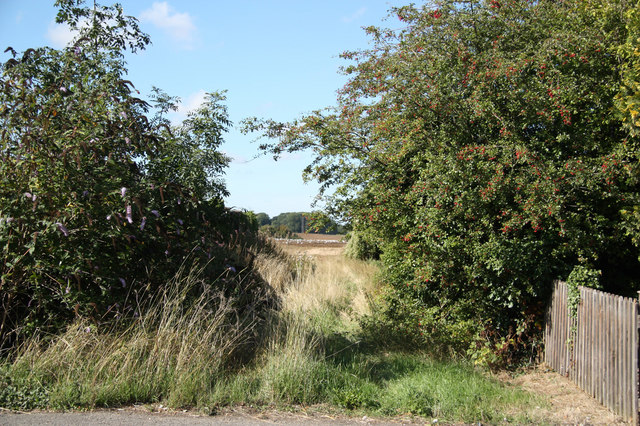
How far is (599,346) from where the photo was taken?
19.5 ft

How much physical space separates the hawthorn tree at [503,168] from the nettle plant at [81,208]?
3198mm

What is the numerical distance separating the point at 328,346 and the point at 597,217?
4312 millimetres

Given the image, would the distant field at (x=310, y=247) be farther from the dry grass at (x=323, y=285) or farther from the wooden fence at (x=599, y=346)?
the wooden fence at (x=599, y=346)

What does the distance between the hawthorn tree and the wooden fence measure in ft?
1.85

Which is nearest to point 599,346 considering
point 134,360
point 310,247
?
point 134,360

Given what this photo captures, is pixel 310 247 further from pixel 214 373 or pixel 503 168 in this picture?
pixel 214 373

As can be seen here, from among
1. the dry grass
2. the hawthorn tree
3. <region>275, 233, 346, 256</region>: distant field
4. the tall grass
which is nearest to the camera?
the tall grass

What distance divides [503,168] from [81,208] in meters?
5.63

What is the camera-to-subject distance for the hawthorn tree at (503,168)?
23.8ft

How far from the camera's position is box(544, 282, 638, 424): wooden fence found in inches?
209

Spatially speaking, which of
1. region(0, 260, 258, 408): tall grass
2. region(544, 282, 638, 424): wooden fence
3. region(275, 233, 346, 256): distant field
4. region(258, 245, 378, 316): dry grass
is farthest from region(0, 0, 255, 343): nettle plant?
region(275, 233, 346, 256): distant field

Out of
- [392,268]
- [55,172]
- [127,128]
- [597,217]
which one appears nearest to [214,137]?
[127,128]

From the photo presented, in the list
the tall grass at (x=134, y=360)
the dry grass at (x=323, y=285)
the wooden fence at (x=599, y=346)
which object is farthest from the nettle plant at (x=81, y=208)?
the wooden fence at (x=599, y=346)

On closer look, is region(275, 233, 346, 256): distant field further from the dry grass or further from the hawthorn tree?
the hawthorn tree
